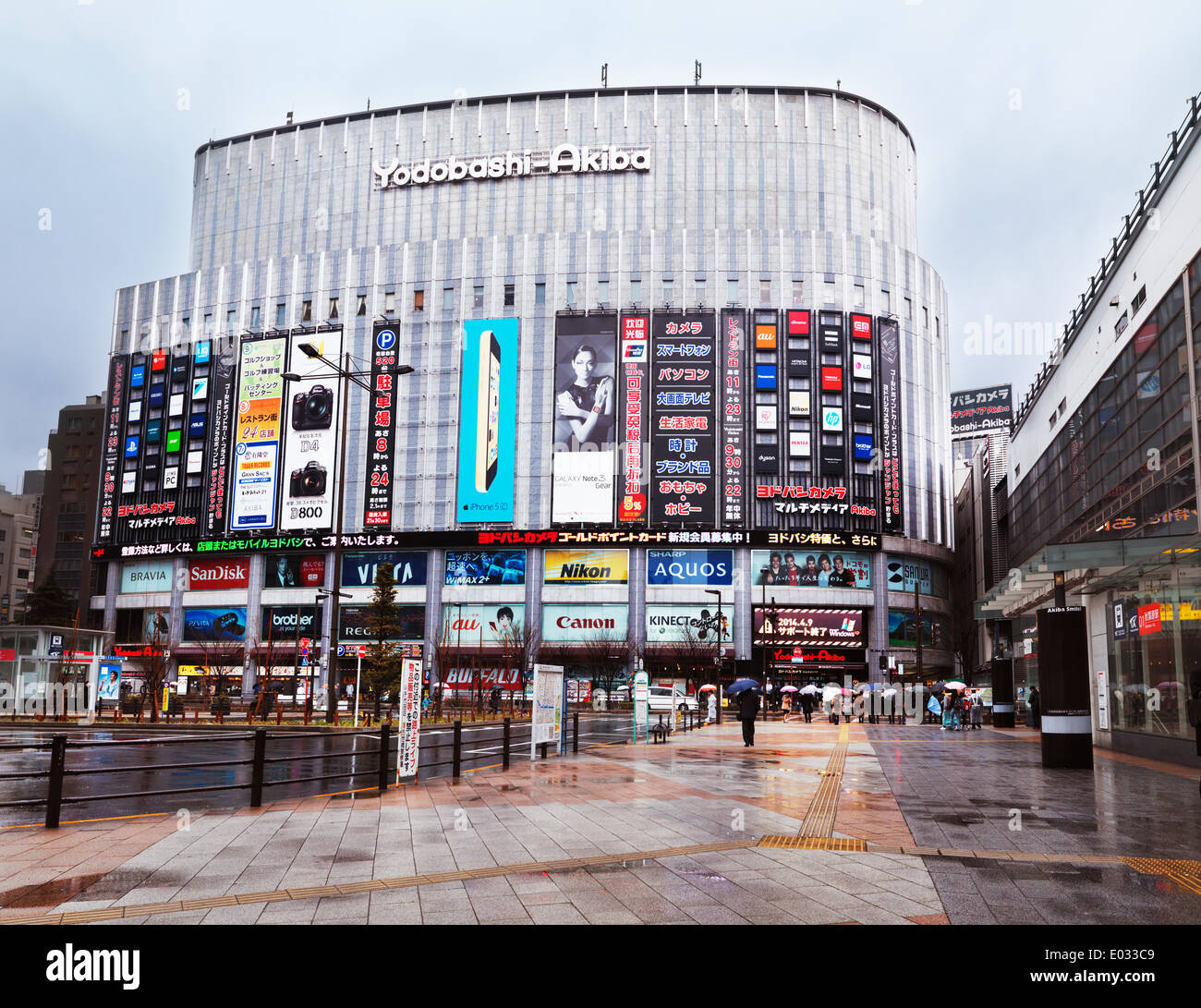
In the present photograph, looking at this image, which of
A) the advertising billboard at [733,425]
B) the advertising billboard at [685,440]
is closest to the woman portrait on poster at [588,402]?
the advertising billboard at [685,440]

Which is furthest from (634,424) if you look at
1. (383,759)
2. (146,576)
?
(383,759)

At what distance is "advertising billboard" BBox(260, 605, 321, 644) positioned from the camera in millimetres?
79625

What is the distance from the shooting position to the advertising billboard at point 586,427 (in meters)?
74.7

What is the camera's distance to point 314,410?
7931 cm

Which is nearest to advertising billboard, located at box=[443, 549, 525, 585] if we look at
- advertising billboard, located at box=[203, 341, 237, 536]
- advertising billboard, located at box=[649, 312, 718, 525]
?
advertising billboard, located at box=[649, 312, 718, 525]

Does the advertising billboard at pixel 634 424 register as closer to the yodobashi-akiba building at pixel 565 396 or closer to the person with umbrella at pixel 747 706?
the yodobashi-akiba building at pixel 565 396

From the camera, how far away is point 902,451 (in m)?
76.2

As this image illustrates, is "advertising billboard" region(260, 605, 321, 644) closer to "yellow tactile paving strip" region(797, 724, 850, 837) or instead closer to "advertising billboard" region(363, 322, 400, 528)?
"advertising billboard" region(363, 322, 400, 528)

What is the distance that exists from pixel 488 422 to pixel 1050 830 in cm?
6839

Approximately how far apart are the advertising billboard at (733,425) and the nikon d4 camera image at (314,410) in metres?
31.6

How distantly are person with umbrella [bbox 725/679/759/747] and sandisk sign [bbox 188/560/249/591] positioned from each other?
207ft

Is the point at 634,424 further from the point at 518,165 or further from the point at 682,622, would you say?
the point at 518,165
